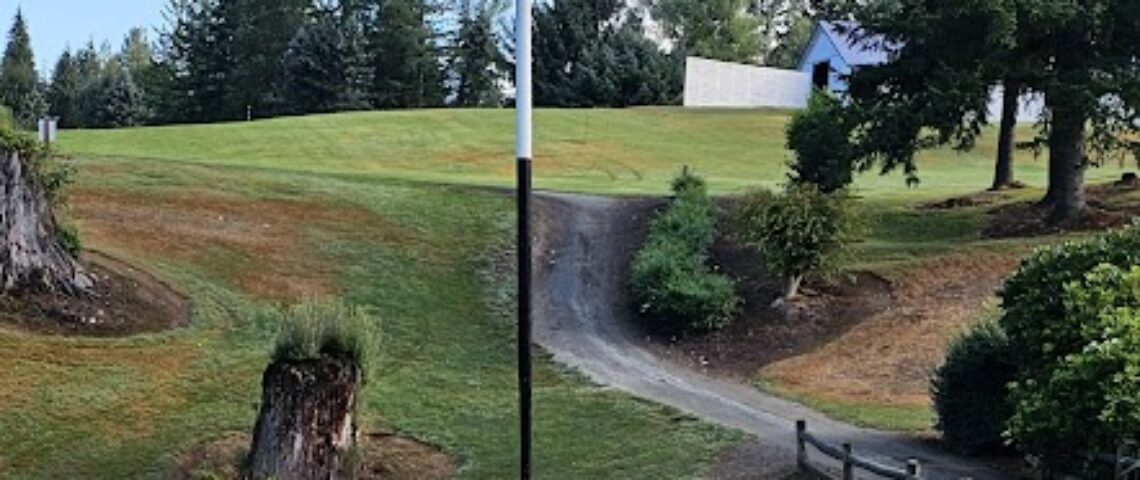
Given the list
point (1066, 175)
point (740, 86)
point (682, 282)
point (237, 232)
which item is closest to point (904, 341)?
point (682, 282)

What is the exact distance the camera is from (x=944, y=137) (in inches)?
927

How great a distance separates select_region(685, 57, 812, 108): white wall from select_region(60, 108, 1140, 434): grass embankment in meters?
4.55

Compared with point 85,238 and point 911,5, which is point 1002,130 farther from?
point 85,238

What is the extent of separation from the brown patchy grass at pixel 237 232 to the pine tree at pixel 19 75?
4776 centimetres

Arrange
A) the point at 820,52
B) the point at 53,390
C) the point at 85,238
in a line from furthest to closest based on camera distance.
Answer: the point at 820,52 → the point at 85,238 → the point at 53,390

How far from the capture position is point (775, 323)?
2080 cm

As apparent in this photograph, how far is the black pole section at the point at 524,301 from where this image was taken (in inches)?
392

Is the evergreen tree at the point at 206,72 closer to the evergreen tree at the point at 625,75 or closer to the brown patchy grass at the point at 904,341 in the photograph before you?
the evergreen tree at the point at 625,75

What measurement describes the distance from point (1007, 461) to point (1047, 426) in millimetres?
3101

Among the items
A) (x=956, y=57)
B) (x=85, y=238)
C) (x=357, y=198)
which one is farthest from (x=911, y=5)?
(x=85, y=238)

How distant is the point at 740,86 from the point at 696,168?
2104 cm

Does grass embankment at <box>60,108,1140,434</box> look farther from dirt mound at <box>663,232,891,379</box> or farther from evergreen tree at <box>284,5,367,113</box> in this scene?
evergreen tree at <box>284,5,367,113</box>

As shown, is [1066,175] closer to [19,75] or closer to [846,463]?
[846,463]

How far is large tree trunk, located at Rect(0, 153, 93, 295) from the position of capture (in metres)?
16.7
